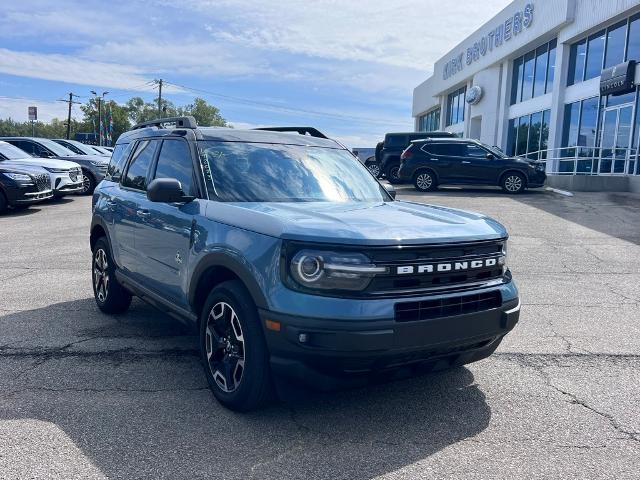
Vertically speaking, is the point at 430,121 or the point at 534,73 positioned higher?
the point at 534,73

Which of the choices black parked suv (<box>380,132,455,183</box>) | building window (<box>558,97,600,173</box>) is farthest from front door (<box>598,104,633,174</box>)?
black parked suv (<box>380,132,455,183</box>)

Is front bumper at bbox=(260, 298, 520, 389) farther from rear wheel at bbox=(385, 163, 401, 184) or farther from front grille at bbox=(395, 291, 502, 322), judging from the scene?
rear wheel at bbox=(385, 163, 401, 184)

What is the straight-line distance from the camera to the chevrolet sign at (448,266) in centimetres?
328

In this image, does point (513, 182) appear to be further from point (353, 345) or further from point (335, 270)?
point (353, 345)

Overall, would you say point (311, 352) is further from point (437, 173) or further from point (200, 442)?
point (437, 173)

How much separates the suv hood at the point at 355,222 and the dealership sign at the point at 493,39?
2686 centimetres

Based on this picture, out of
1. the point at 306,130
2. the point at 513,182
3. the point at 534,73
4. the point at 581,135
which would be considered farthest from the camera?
the point at 534,73

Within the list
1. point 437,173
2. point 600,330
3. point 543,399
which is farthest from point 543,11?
point 543,399

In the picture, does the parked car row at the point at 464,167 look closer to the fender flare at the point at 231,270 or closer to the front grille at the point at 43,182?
the front grille at the point at 43,182

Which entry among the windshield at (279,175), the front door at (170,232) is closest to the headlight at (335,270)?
the windshield at (279,175)

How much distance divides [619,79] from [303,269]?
20.8 m

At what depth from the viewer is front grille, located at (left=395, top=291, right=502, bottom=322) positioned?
3.23 metres

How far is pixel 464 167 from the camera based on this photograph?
19.1 m

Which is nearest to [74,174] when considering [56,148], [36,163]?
[36,163]
